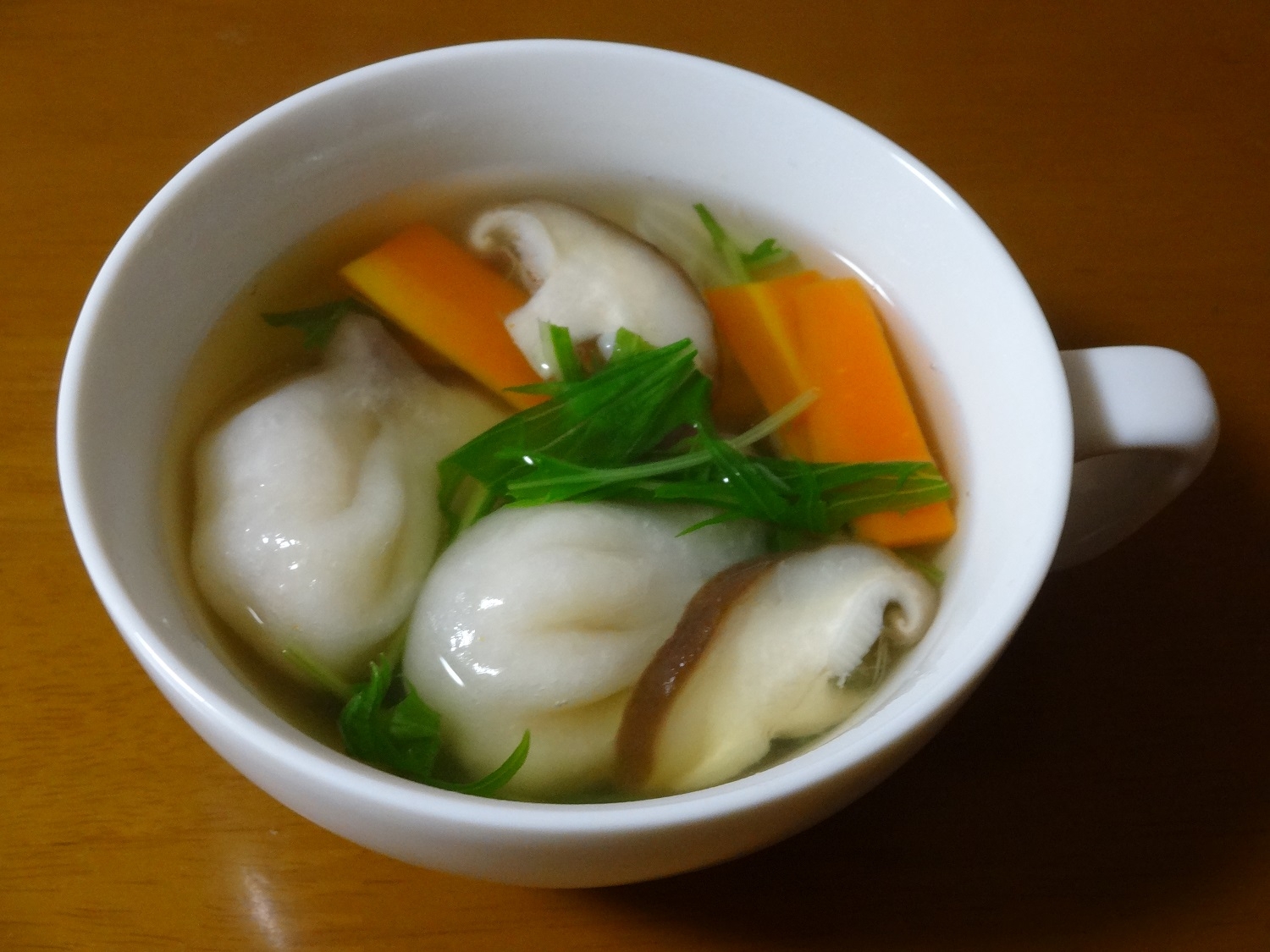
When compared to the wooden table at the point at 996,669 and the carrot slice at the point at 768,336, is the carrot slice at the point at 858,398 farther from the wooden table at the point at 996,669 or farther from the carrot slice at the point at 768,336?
the wooden table at the point at 996,669

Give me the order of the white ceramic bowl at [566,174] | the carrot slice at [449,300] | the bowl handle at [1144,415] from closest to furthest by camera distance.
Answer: the white ceramic bowl at [566,174], the bowl handle at [1144,415], the carrot slice at [449,300]

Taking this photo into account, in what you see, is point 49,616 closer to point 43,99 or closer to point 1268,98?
point 43,99

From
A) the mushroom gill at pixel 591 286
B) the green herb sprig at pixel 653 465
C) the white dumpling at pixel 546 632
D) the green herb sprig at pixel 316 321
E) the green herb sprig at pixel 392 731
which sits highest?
the mushroom gill at pixel 591 286

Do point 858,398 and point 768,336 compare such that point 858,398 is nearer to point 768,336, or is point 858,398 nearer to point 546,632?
point 768,336

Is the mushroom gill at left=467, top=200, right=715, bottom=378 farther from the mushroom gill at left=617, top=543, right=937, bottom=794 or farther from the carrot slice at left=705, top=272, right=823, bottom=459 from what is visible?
the mushroom gill at left=617, top=543, right=937, bottom=794

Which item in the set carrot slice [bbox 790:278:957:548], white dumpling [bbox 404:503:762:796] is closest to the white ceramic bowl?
carrot slice [bbox 790:278:957:548]

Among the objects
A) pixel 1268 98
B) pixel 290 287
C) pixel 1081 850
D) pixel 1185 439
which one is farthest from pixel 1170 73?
pixel 290 287

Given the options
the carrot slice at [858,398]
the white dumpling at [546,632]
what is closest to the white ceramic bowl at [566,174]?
the carrot slice at [858,398]
